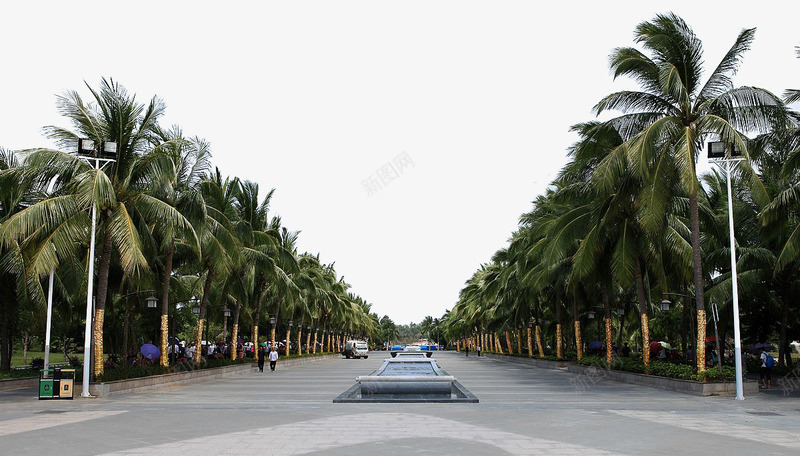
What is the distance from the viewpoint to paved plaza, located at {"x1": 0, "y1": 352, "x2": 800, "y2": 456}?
1017cm

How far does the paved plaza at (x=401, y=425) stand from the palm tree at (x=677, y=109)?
5.98 meters

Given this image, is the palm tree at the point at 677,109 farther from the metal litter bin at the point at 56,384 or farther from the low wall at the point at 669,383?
the metal litter bin at the point at 56,384

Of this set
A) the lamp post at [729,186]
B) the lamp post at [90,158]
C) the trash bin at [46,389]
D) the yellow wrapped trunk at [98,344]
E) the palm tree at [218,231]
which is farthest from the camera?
the palm tree at [218,231]

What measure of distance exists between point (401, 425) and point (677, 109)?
1479cm

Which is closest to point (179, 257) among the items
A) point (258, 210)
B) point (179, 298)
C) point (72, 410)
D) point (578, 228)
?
point (258, 210)

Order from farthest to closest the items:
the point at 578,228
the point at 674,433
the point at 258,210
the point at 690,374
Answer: the point at 258,210
the point at 578,228
the point at 690,374
the point at 674,433

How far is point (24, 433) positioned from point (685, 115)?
19.6 metres

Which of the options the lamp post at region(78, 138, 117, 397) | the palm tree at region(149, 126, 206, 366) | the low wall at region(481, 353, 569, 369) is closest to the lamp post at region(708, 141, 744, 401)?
the palm tree at region(149, 126, 206, 366)

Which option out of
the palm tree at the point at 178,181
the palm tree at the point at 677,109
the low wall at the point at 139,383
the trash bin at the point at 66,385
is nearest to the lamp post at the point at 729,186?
the palm tree at the point at 677,109

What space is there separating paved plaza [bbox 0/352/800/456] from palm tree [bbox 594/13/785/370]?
19.6 feet

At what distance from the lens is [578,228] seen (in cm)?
2584

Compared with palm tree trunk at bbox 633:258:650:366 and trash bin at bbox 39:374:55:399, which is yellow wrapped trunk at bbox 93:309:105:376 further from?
palm tree trunk at bbox 633:258:650:366

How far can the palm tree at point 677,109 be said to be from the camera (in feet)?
64.4

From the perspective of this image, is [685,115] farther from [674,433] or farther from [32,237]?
[32,237]
